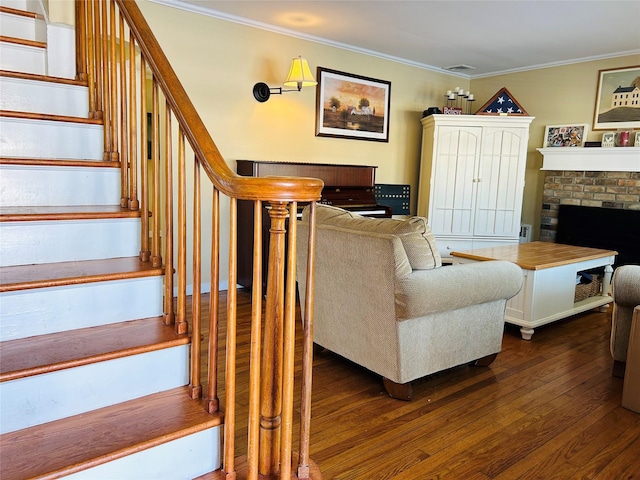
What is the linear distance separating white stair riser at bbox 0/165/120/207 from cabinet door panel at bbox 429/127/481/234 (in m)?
4.20

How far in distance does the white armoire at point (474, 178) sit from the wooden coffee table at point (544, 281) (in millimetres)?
1544

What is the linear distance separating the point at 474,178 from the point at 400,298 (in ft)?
12.3

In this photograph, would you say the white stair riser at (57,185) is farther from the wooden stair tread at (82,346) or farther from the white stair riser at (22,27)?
the white stair riser at (22,27)

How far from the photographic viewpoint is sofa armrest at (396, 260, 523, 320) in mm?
2223

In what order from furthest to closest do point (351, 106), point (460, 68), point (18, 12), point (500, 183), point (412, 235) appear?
point (460, 68)
point (500, 183)
point (351, 106)
point (18, 12)
point (412, 235)

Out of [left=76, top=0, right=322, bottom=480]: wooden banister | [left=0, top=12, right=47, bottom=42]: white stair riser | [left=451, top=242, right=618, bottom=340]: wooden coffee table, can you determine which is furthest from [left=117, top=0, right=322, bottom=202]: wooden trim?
[left=451, top=242, right=618, bottom=340]: wooden coffee table

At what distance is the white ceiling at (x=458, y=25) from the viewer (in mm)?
3740

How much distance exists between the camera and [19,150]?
1.99 m

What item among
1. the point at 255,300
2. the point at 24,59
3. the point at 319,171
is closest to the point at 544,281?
the point at 319,171

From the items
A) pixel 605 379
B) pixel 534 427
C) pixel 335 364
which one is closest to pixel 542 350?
pixel 605 379

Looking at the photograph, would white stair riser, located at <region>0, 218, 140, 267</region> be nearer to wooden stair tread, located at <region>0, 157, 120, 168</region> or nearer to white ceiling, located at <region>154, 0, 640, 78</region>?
wooden stair tread, located at <region>0, 157, 120, 168</region>

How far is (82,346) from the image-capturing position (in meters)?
1.47

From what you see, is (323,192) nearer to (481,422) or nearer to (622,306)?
(622,306)

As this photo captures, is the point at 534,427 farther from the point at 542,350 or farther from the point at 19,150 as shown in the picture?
the point at 19,150
